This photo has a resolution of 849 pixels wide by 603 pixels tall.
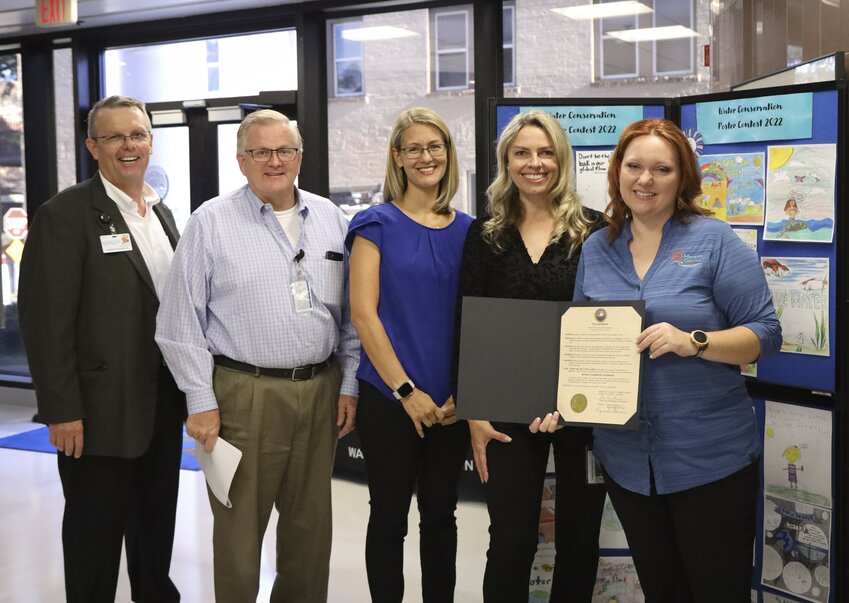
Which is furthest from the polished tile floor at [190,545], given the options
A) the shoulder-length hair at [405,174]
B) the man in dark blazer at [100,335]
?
the shoulder-length hair at [405,174]

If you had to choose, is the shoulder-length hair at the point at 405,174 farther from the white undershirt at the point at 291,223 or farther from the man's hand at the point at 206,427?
the man's hand at the point at 206,427

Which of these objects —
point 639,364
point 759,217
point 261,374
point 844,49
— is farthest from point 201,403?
point 844,49

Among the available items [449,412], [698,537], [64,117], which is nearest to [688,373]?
[698,537]

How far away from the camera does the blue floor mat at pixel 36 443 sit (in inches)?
216

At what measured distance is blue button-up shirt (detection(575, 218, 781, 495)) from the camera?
2.01 metres

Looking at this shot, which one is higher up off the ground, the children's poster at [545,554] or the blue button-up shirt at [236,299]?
the blue button-up shirt at [236,299]

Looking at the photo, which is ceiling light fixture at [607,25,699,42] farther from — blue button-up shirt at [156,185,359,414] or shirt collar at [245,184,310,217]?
blue button-up shirt at [156,185,359,414]

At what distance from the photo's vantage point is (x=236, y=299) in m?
2.50

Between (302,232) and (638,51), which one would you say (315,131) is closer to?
(638,51)

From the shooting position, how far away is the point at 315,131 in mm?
5566

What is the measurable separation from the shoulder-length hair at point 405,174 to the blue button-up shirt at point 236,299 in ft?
1.04

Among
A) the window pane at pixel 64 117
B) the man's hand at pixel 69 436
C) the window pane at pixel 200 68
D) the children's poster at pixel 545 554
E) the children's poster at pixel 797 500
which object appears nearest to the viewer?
the man's hand at pixel 69 436

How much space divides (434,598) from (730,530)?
1001mm

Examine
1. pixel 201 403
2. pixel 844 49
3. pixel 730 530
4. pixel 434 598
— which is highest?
pixel 844 49
